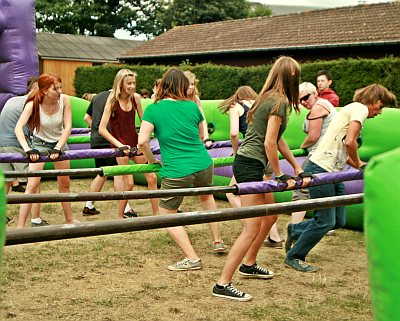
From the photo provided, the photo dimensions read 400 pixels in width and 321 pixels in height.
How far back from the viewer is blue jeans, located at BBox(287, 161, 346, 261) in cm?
539

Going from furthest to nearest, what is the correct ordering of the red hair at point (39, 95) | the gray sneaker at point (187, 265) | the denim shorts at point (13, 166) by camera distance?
the denim shorts at point (13, 166), the red hair at point (39, 95), the gray sneaker at point (187, 265)

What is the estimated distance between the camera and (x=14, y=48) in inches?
401

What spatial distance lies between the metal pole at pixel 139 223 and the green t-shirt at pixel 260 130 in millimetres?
1343

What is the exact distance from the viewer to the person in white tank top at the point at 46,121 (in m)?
6.35

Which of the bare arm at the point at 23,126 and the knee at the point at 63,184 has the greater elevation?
the bare arm at the point at 23,126

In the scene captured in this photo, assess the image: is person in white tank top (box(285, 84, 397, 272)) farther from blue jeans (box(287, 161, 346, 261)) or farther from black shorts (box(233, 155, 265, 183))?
black shorts (box(233, 155, 265, 183))

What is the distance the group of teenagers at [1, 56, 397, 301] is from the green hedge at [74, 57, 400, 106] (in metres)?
9.17

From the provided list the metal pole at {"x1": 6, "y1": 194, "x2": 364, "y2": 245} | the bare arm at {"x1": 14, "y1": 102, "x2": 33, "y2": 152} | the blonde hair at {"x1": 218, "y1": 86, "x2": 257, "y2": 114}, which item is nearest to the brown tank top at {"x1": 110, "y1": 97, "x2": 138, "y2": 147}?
the bare arm at {"x1": 14, "y1": 102, "x2": 33, "y2": 152}

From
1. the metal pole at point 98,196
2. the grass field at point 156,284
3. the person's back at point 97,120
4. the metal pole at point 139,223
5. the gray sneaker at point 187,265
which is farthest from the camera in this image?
the person's back at point 97,120

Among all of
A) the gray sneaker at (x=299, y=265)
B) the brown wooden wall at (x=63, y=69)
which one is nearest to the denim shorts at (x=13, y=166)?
the gray sneaker at (x=299, y=265)

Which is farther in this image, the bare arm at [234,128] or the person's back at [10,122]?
the person's back at [10,122]

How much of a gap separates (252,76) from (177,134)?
14193mm

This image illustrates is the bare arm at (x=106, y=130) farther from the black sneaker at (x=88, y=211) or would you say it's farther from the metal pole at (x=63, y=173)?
the black sneaker at (x=88, y=211)

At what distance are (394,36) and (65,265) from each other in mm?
16353
